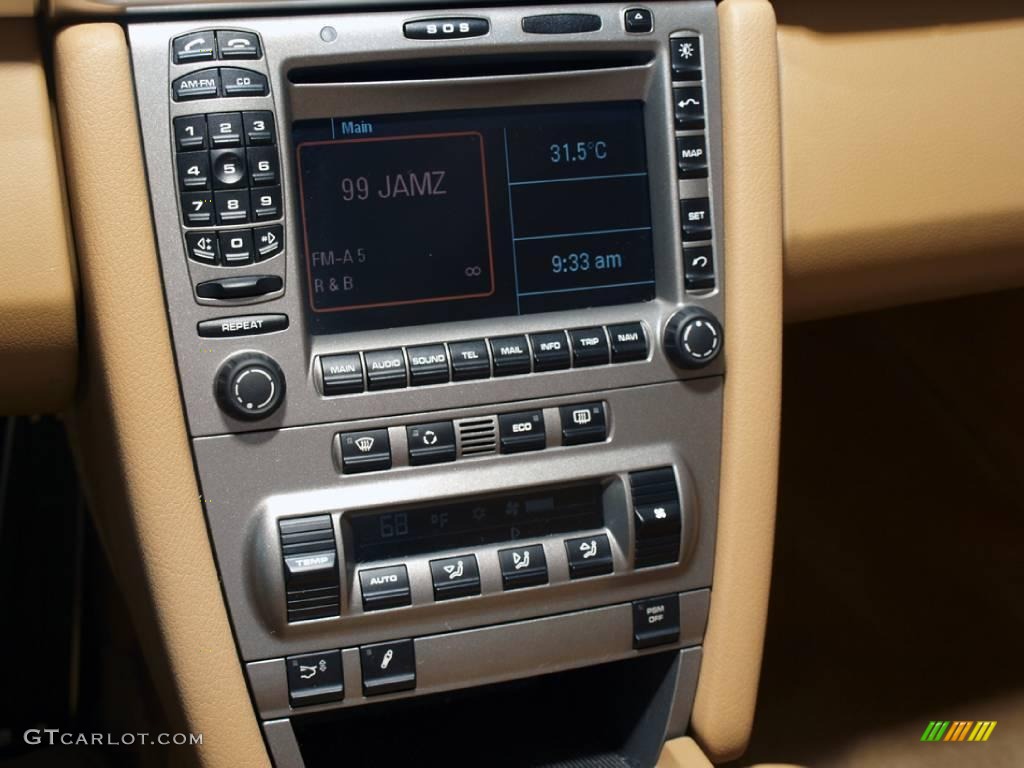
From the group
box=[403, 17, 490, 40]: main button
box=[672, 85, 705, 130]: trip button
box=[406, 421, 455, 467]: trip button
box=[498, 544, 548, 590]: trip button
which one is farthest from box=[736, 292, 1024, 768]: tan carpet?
box=[403, 17, 490, 40]: main button

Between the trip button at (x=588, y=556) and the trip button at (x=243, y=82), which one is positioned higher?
the trip button at (x=243, y=82)

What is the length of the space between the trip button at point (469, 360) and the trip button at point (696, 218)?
185 mm

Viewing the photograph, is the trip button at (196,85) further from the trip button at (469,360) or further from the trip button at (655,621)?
the trip button at (655,621)

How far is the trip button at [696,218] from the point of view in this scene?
874mm

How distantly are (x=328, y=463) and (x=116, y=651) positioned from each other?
2.70 feet

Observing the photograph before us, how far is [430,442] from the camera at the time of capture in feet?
2.70

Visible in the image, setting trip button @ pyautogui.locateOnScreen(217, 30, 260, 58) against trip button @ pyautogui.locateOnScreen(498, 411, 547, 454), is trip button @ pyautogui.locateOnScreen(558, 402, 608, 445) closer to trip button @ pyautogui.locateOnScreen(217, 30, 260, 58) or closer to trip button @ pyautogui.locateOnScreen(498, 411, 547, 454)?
trip button @ pyautogui.locateOnScreen(498, 411, 547, 454)

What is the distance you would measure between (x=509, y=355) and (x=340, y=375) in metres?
0.12

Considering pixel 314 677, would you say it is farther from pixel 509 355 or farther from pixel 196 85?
pixel 196 85

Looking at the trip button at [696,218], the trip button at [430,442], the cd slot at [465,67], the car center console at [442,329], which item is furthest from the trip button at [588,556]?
the cd slot at [465,67]

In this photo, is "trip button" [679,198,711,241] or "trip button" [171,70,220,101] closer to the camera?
"trip button" [171,70,220,101]

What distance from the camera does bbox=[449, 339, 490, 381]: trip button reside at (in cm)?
82

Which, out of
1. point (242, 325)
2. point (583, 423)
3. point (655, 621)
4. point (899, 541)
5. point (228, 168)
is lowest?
point (899, 541)

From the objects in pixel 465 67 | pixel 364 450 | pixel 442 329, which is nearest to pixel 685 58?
pixel 465 67
